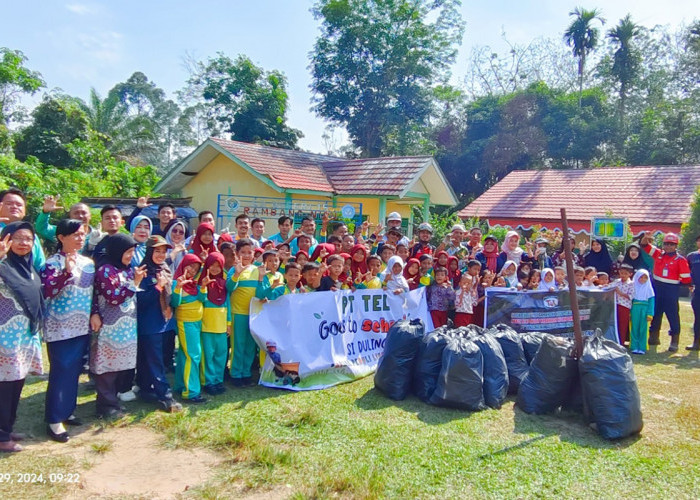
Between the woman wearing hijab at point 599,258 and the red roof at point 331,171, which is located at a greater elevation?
the red roof at point 331,171

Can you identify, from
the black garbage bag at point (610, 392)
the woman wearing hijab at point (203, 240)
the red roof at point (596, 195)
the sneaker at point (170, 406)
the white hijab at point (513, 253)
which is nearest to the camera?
the black garbage bag at point (610, 392)

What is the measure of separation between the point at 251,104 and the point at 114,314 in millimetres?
22828

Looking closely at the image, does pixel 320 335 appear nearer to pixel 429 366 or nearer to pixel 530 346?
pixel 429 366

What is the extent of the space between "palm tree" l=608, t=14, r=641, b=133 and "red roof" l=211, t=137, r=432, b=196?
878 inches

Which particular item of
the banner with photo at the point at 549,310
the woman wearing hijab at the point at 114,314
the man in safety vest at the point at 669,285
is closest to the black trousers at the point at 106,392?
the woman wearing hijab at the point at 114,314

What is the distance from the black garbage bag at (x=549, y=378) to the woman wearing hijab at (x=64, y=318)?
3863 millimetres

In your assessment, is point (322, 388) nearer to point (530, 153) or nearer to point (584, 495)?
point (584, 495)

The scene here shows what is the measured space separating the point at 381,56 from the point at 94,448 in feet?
94.0

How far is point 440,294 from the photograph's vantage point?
266 inches

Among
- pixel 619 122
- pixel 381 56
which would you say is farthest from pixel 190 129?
pixel 619 122

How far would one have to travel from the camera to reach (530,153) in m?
28.6

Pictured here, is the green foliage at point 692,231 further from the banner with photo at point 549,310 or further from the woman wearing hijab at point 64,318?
the woman wearing hijab at point 64,318

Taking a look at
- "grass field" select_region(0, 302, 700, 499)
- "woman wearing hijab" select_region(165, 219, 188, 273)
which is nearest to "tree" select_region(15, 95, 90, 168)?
"woman wearing hijab" select_region(165, 219, 188, 273)

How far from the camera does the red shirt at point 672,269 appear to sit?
7905 millimetres
